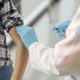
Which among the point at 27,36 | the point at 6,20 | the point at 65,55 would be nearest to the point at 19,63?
the point at 27,36

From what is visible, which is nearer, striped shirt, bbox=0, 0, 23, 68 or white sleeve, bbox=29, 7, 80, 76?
white sleeve, bbox=29, 7, 80, 76

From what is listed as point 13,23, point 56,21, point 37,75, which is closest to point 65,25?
point 13,23

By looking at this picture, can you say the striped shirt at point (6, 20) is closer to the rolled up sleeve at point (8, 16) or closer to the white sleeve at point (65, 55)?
the rolled up sleeve at point (8, 16)

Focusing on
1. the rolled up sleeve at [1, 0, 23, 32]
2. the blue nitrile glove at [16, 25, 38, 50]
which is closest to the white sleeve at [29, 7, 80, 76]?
the blue nitrile glove at [16, 25, 38, 50]

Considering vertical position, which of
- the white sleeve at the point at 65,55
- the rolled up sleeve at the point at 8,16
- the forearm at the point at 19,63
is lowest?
the forearm at the point at 19,63

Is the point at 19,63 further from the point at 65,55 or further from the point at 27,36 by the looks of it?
the point at 65,55

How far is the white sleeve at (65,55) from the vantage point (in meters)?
0.52

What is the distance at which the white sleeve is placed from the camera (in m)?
0.52

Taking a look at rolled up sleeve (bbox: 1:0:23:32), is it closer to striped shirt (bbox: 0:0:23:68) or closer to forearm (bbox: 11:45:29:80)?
striped shirt (bbox: 0:0:23:68)

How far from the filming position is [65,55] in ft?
1.80

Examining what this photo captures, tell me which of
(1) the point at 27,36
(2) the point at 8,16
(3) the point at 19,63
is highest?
(2) the point at 8,16

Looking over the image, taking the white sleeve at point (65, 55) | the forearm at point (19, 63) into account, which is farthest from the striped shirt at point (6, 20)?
the white sleeve at point (65, 55)

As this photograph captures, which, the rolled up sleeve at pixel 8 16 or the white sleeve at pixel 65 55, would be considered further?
the rolled up sleeve at pixel 8 16

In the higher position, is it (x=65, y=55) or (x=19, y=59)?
(x=65, y=55)
